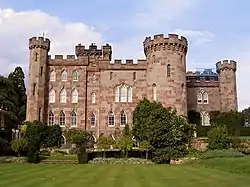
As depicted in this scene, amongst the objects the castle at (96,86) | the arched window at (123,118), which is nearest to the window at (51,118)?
the castle at (96,86)

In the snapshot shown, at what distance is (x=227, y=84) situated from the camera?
55281mm

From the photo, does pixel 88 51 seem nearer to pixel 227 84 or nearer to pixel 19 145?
pixel 227 84

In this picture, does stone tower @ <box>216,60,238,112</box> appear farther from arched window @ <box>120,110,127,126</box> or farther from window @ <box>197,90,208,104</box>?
arched window @ <box>120,110,127,126</box>

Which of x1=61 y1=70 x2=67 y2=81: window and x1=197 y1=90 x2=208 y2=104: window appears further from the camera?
x1=197 y1=90 x2=208 y2=104: window

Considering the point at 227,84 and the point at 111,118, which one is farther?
the point at 227,84

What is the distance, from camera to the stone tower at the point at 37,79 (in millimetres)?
51531

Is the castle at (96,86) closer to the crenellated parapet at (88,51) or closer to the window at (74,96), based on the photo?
the window at (74,96)

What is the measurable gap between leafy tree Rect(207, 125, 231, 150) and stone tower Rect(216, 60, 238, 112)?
16.4m

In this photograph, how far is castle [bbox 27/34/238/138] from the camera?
168 feet

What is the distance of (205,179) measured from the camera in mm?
18641

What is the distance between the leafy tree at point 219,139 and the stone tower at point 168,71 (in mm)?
10027

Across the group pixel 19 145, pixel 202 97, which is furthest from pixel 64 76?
pixel 202 97

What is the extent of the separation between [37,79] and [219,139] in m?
26.0

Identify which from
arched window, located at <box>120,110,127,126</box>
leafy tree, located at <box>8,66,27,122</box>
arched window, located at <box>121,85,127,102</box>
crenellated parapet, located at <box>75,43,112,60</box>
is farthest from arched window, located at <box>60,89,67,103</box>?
leafy tree, located at <box>8,66,27,122</box>
